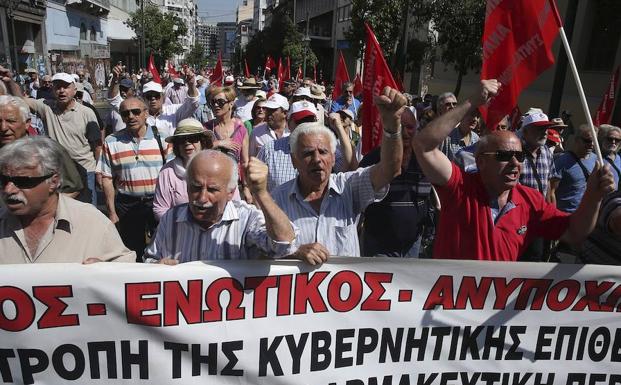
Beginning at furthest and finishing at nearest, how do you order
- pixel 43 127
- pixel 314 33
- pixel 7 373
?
pixel 314 33 → pixel 43 127 → pixel 7 373

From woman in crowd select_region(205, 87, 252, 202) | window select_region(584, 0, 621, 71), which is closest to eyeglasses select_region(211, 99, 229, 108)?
woman in crowd select_region(205, 87, 252, 202)

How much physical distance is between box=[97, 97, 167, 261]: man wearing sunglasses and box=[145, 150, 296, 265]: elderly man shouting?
1.84 metres

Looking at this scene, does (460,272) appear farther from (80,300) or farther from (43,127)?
(43,127)

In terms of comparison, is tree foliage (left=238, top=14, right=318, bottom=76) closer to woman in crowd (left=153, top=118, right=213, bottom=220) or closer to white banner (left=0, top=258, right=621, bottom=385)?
woman in crowd (left=153, top=118, right=213, bottom=220)

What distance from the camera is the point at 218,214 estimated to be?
Result: 100 inches

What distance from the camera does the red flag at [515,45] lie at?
2.81m

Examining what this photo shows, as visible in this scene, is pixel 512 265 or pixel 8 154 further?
pixel 512 265

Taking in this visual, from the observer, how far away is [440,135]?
254 cm

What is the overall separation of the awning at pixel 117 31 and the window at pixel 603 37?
151 feet

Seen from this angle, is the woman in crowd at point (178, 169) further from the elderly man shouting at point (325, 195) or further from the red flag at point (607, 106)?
the red flag at point (607, 106)

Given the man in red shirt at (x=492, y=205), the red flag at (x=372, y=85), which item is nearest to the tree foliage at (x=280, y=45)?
the red flag at (x=372, y=85)

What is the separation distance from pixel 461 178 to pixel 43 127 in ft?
16.4

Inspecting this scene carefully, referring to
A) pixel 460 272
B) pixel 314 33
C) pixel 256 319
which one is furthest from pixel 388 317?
pixel 314 33

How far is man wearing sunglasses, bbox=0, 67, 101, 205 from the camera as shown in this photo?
216 inches
